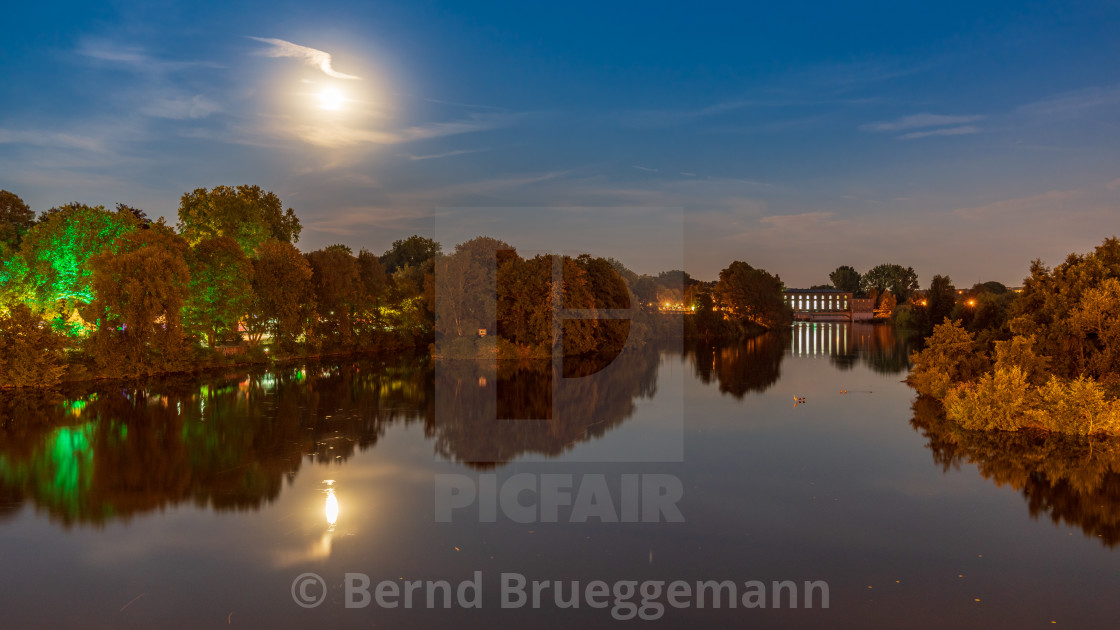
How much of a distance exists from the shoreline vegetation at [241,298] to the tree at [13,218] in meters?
0.08

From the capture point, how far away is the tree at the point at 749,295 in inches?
3723

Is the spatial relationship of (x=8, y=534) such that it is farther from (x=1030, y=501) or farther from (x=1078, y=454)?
(x=1078, y=454)

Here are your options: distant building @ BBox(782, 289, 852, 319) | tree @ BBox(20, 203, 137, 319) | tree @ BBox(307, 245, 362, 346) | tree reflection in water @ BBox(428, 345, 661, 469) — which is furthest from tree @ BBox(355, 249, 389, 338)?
distant building @ BBox(782, 289, 852, 319)

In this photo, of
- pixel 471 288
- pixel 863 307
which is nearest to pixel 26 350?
pixel 471 288

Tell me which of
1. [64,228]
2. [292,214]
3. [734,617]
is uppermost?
[292,214]

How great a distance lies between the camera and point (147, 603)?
32.9ft

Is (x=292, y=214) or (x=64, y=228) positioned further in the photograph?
(x=292, y=214)

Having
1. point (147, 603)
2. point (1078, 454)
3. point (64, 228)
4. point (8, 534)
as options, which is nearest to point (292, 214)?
point (64, 228)

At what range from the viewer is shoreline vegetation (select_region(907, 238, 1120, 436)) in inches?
797

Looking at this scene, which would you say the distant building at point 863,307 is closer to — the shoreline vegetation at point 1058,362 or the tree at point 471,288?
the tree at point 471,288

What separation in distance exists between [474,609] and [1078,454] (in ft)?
57.3

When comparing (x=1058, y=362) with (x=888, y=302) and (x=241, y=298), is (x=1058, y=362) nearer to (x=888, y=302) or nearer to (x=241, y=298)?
(x=241, y=298)

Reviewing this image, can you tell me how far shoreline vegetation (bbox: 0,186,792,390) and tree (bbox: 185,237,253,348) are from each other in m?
0.07

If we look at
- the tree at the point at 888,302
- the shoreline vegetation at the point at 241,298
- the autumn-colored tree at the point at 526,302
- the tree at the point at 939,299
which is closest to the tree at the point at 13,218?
the shoreline vegetation at the point at 241,298
